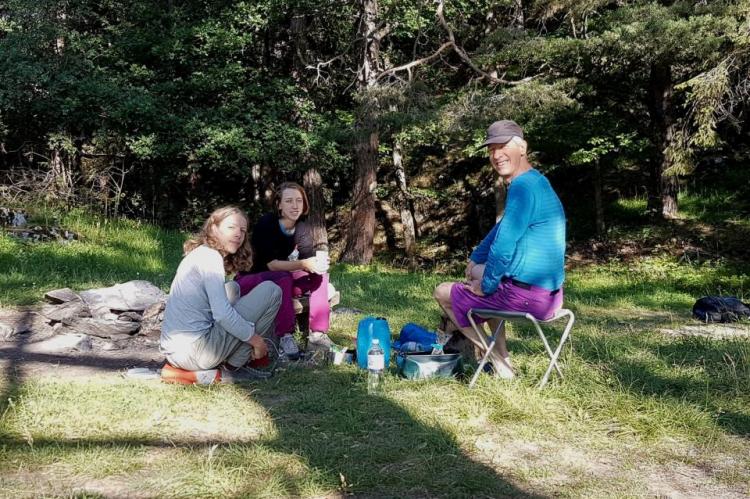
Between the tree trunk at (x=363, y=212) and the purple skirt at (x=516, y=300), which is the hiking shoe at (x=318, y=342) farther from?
the tree trunk at (x=363, y=212)

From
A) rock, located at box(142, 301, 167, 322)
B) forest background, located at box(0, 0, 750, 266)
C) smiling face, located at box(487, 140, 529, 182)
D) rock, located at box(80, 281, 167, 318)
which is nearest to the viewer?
smiling face, located at box(487, 140, 529, 182)

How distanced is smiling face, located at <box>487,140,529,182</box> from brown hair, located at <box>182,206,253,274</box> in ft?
5.39

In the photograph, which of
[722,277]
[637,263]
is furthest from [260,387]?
[637,263]

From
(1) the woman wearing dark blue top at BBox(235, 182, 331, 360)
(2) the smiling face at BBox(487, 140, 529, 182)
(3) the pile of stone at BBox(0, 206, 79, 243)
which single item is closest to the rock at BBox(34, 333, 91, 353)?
(1) the woman wearing dark blue top at BBox(235, 182, 331, 360)

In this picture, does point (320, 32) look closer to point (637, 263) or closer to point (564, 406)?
point (637, 263)

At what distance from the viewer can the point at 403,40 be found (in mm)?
16484

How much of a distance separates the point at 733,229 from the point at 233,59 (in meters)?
11.5

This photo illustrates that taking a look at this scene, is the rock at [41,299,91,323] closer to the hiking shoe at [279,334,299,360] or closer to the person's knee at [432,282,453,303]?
the hiking shoe at [279,334,299,360]

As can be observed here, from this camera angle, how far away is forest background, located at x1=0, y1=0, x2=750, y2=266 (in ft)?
41.1

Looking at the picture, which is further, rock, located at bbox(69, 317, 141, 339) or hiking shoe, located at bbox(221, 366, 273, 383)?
rock, located at bbox(69, 317, 141, 339)

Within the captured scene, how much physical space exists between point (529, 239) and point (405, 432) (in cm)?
142

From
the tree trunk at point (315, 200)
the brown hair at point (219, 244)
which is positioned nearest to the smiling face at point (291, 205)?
the brown hair at point (219, 244)

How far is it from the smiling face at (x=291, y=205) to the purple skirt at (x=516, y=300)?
177cm

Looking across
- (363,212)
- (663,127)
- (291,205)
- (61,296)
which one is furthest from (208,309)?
(663,127)
